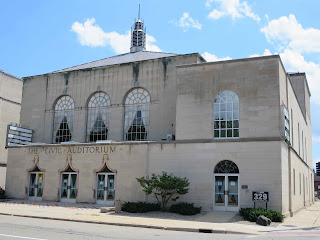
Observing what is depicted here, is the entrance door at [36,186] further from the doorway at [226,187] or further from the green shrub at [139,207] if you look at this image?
the doorway at [226,187]

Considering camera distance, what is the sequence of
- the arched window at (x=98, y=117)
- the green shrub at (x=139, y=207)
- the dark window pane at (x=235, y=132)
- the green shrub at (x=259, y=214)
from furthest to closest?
the arched window at (x=98, y=117)
the dark window pane at (x=235, y=132)
the green shrub at (x=139, y=207)
the green shrub at (x=259, y=214)

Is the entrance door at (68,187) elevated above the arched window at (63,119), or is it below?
below

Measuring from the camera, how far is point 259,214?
1969 centimetres


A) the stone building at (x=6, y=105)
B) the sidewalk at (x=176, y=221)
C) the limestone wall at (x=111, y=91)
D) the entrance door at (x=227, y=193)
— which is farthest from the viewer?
the stone building at (x=6, y=105)

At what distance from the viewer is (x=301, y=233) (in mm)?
16203

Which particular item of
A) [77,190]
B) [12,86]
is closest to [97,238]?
[77,190]

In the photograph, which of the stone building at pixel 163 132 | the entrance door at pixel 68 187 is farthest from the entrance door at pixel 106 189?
the entrance door at pixel 68 187

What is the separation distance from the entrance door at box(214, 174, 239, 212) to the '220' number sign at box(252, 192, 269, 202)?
151 centimetres

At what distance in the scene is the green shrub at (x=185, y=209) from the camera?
21.7 meters

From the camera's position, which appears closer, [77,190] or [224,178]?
[224,178]

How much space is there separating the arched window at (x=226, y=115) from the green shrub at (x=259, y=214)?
524 cm

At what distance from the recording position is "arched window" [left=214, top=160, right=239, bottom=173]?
23.2 metres

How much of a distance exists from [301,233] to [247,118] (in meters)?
8.91

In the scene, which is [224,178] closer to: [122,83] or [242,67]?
[242,67]
